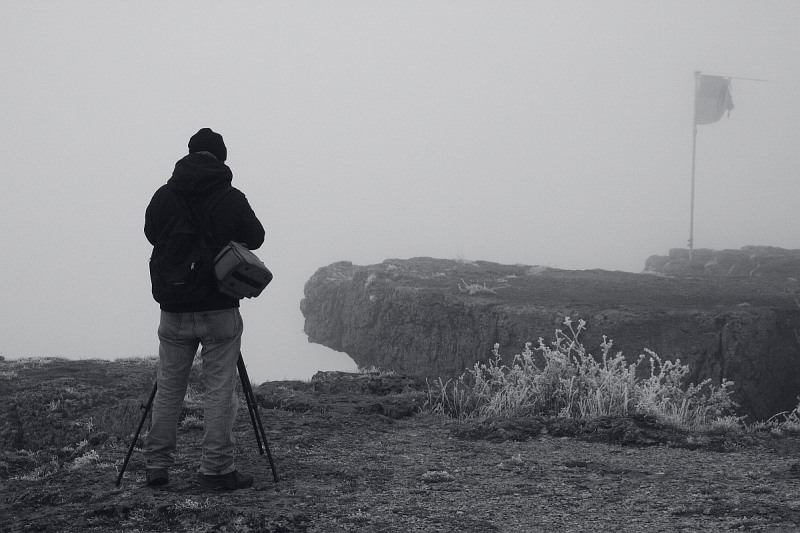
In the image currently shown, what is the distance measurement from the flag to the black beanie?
2252 centimetres

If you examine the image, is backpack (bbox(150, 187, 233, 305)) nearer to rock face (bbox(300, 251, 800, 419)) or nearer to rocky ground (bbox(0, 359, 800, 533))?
rocky ground (bbox(0, 359, 800, 533))

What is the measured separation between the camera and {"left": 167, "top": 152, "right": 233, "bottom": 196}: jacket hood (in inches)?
214

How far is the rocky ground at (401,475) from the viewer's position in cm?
485

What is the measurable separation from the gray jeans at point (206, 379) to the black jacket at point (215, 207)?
0.09 metres

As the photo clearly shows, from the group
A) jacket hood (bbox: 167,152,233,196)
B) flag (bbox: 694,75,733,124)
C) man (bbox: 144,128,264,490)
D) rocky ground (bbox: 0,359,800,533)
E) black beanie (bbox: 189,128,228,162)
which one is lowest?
rocky ground (bbox: 0,359,800,533)

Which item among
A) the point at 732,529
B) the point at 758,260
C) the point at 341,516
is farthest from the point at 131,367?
the point at 758,260

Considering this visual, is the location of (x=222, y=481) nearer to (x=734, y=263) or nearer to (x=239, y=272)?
(x=239, y=272)

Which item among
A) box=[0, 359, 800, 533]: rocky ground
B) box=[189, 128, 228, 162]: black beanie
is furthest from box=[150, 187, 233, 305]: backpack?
box=[0, 359, 800, 533]: rocky ground

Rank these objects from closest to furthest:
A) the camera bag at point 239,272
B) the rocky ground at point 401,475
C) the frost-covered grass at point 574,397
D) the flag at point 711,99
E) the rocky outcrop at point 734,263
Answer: the rocky ground at point 401,475, the camera bag at point 239,272, the frost-covered grass at point 574,397, the rocky outcrop at point 734,263, the flag at point 711,99

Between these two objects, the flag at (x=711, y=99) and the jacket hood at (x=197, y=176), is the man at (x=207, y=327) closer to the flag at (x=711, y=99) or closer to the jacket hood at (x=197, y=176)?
the jacket hood at (x=197, y=176)

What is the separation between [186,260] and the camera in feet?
17.5

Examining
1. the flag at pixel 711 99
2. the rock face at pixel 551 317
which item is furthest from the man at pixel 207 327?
the flag at pixel 711 99

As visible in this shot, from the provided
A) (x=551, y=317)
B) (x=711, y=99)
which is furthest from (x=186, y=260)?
(x=711, y=99)

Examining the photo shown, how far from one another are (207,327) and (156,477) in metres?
1.04
